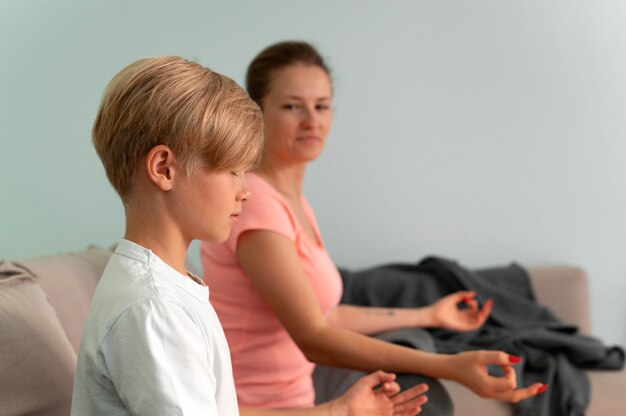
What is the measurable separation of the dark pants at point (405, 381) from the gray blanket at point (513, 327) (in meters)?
0.43

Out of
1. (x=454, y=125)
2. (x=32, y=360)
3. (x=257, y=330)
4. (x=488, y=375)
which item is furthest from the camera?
(x=454, y=125)

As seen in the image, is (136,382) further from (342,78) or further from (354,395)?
(342,78)

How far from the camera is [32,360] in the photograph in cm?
144

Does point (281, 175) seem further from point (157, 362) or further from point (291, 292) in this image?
point (157, 362)

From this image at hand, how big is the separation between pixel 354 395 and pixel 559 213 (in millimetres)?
2020

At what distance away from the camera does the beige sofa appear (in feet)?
4.64

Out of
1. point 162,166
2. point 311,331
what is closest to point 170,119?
point 162,166

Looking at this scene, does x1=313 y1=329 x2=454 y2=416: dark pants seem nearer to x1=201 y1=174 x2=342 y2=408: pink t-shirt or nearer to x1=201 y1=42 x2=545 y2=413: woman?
x1=201 y1=42 x2=545 y2=413: woman

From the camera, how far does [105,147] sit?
3.54ft

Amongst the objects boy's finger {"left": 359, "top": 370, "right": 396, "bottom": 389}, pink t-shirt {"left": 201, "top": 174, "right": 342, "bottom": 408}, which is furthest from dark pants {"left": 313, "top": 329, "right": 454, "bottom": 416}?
pink t-shirt {"left": 201, "top": 174, "right": 342, "bottom": 408}

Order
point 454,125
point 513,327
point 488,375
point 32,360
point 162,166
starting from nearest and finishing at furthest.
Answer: point 162,166 < point 32,360 < point 488,375 < point 513,327 < point 454,125

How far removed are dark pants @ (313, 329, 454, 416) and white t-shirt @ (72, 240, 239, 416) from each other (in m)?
0.66

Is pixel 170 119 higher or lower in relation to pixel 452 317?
higher

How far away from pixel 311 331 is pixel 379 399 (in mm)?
232
